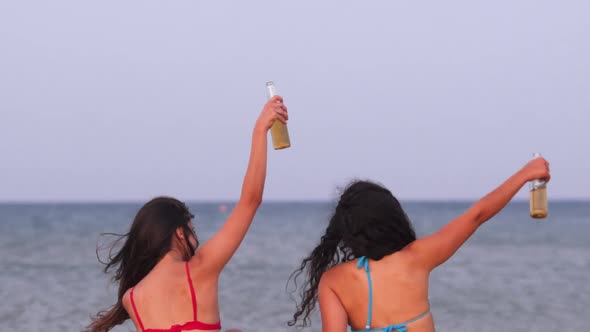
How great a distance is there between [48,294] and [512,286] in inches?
289

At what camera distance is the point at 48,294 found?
14.5 m

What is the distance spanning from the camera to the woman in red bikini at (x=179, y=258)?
4113 mm

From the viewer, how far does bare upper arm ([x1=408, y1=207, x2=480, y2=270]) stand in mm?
4152

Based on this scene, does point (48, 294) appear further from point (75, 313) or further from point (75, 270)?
point (75, 270)

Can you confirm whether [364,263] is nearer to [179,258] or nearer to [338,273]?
[338,273]

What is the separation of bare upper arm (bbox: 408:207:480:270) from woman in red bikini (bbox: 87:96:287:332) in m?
0.76

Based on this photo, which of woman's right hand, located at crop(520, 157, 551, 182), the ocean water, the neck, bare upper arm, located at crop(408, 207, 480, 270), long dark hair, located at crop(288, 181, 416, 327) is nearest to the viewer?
woman's right hand, located at crop(520, 157, 551, 182)

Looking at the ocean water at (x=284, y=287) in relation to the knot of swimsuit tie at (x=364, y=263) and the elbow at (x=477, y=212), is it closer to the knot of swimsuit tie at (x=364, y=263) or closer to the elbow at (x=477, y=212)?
the knot of swimsuit tie at (x=364, y=263)

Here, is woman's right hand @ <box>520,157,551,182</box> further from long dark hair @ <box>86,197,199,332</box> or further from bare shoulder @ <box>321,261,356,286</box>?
long dark hair @ <box>86,197,199,332</box>

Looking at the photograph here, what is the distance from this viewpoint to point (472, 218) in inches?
162

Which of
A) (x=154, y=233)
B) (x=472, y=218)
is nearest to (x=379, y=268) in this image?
(x=472, y=218)

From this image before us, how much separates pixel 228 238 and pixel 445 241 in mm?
921

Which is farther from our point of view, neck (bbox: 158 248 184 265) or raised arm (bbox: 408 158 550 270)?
neck (bbox: 158 248 184 265)

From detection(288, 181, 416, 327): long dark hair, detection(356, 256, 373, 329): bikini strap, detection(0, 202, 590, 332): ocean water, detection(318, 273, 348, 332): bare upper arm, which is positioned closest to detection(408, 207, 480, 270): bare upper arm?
detection(288, 181, 416, 327): long dark hair
